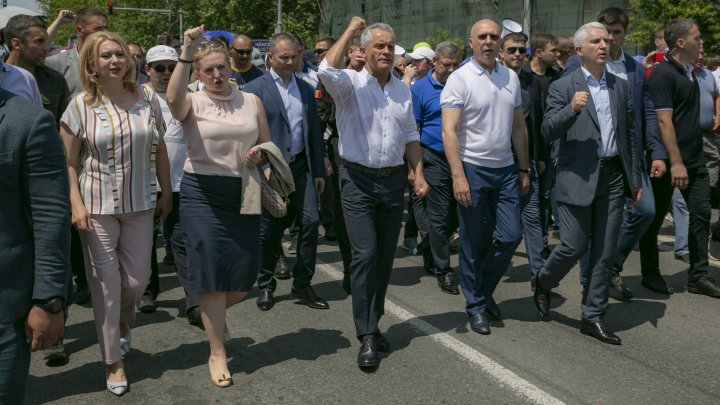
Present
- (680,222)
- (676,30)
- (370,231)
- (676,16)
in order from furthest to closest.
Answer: (676,16) < (680,222) < (676,30) < (370,231)

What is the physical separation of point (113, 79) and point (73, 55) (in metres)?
2.55

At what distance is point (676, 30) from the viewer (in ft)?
21.8

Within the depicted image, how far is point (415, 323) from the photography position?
5.91m

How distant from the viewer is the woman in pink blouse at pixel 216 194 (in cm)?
475

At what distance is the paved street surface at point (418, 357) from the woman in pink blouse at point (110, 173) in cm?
44

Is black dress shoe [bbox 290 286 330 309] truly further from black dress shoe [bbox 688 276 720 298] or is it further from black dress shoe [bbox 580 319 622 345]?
black dress shoe [bbox 688 276 720 298]

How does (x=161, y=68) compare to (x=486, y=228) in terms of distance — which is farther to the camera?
(x=161, y=68)

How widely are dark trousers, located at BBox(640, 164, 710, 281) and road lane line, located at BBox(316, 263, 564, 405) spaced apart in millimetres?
2277

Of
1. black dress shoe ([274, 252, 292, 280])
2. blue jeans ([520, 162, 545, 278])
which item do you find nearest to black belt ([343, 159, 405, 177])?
blue jeans ([520, 162, 545, 278])

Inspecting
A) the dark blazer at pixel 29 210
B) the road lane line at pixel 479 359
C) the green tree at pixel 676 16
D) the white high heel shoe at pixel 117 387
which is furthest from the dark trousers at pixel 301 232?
the green tree at pixel 676 16

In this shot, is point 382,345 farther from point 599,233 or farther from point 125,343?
point 599,233

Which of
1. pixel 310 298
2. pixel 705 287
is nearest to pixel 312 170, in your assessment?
pixel 310 298

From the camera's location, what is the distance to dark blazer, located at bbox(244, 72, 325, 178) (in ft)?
20.6

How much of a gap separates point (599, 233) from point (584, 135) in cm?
68
